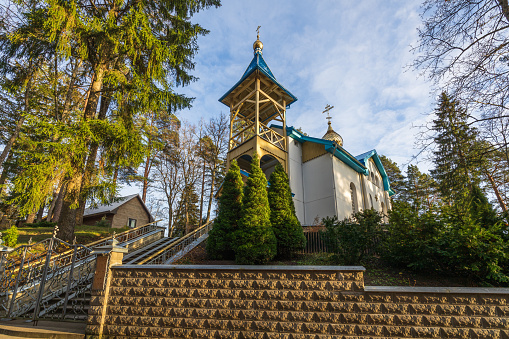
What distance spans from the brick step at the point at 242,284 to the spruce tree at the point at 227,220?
3527 mm

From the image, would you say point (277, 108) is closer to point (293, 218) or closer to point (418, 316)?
point (293, 218)

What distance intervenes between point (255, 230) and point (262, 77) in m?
10.8

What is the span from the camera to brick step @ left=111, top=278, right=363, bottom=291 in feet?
13.7

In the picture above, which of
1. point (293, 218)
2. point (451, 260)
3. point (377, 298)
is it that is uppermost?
point (293, 218)

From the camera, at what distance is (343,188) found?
14.9m

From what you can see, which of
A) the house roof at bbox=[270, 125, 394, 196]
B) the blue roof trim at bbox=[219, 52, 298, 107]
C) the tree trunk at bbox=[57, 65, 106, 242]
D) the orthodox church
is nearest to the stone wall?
the tree trunk at bbox=[57, 65, 106, 242]

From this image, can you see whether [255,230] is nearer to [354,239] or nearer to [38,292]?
[354,239]

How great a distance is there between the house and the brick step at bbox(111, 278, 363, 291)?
712 inches

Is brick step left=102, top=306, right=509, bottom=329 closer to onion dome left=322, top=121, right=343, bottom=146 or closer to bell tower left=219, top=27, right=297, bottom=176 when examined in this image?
bell tower left=219, top=27, right=297, bottom=176

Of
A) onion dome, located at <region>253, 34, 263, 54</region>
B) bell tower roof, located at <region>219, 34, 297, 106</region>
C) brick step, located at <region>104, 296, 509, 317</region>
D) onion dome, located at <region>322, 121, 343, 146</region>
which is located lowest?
brick step, located at <region>104, 296, 509, 317</region>

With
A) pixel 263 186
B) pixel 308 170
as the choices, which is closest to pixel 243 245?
pixel 263 186

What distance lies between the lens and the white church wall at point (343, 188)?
13.9 meters

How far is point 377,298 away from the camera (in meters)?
4.00

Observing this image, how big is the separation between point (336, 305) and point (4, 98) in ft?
76.2
